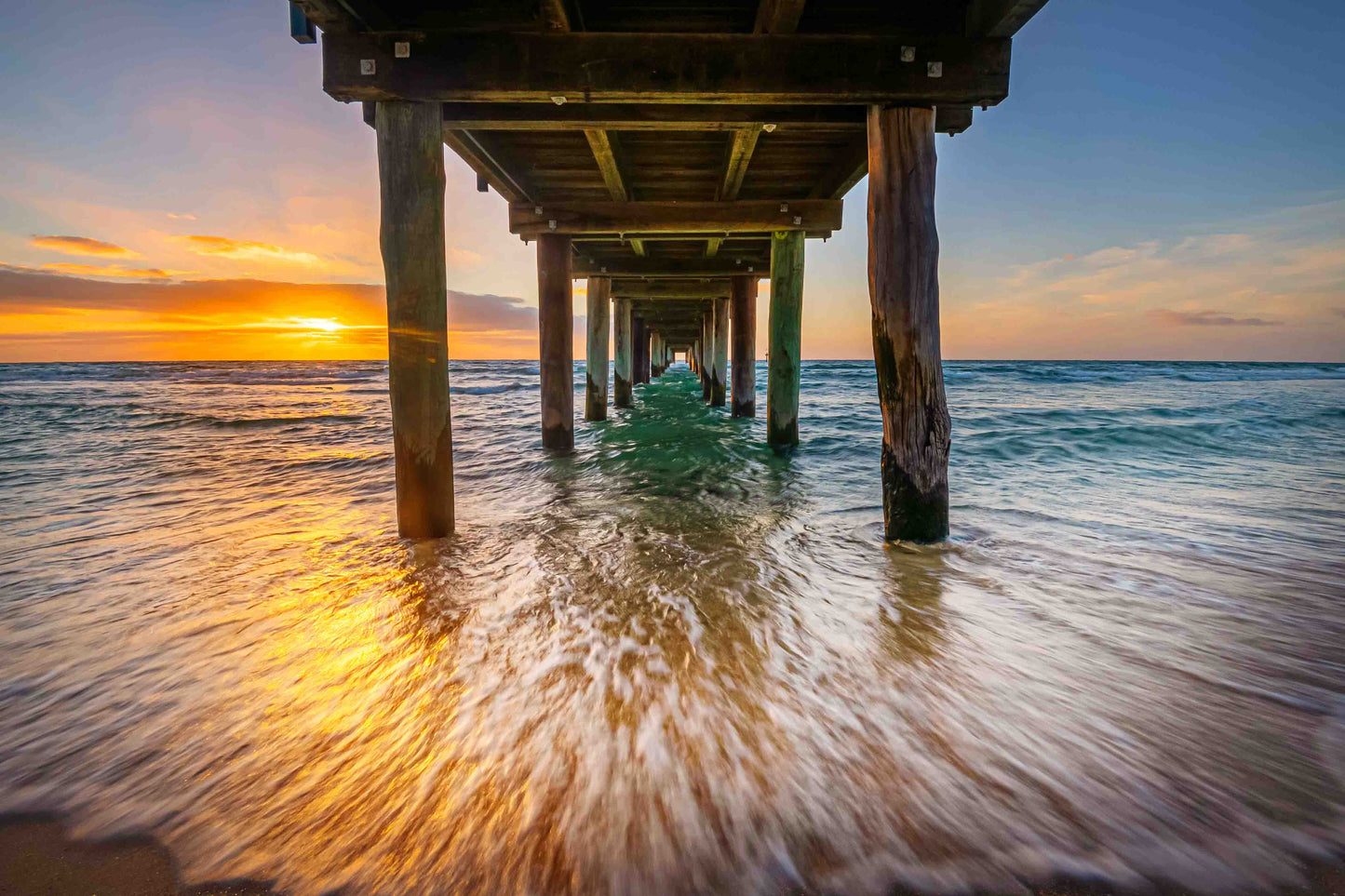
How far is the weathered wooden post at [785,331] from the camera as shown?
309 inches

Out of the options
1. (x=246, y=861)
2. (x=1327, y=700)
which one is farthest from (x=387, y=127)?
(x=1327, y=700)

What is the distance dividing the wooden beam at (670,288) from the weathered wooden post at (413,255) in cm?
1108

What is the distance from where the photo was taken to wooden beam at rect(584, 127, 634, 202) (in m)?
→ 4.78

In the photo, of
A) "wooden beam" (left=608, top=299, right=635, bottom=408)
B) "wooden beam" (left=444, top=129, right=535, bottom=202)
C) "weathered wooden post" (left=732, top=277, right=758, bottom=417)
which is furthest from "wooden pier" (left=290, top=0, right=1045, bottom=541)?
"wooden beam" (left=608, top=299, right=635, bottom=408)

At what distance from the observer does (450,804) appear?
5.04ft

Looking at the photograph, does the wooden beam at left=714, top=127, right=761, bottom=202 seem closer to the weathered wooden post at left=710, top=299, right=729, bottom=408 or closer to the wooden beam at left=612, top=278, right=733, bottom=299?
the wooden beam at left=612, top=278, right=733, bottom=299

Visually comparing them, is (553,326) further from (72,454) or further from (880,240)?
(72,454)

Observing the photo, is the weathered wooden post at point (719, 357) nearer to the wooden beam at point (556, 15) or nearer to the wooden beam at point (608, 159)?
the wooden beam at point (608, 159)

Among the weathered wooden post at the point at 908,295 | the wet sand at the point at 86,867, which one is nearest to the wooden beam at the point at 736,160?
the weathered wooden post at the point at 908,295

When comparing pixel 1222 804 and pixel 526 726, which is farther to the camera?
pixel 526 726

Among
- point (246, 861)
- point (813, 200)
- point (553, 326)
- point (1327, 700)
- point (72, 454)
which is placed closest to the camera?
point (246, 861)

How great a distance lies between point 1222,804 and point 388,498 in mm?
6274

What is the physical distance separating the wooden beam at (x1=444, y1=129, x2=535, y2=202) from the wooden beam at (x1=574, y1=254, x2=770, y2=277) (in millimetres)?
4313

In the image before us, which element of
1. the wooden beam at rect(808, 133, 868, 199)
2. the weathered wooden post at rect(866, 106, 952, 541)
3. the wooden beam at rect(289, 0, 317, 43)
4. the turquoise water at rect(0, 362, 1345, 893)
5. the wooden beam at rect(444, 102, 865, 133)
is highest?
the wooden beam at rect(808, 133, 868, 199)
